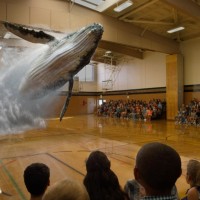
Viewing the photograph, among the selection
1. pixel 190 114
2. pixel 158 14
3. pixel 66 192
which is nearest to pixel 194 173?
pixel 66 192

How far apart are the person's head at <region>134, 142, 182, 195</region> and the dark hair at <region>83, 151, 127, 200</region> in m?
0.89

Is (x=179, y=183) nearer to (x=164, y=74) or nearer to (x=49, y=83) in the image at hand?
(x=49, y=83)

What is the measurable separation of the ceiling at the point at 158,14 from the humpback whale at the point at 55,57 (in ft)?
28.8

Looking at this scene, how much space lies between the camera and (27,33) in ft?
8.37

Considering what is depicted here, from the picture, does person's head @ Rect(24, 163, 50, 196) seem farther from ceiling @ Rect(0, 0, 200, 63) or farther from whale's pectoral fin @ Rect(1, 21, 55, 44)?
ceiling @ Rect(0, 0, 200, 63)

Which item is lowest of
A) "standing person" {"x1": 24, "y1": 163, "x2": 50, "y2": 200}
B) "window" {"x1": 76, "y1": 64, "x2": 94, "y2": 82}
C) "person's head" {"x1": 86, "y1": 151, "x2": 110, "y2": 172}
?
"standing person" {"x1": 24, "y1": 163, "x2": 50, "y2": 200}

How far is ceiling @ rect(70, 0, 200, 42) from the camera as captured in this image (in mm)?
12305

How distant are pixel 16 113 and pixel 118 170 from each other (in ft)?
10.5

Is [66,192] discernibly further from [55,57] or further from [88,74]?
[88,74]

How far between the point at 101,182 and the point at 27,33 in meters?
1.49

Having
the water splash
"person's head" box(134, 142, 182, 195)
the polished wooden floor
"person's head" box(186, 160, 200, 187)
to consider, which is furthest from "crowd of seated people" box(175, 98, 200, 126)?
"person's head" box(134, 142, 182, 195)

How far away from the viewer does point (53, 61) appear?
2.52 metres

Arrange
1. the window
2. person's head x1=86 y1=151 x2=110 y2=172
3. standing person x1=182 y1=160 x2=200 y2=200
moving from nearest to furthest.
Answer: person's head x1=86 y1=151 x2=110 y2=172, standing person x1=182 y1=160 x2=200 y2=200, the window

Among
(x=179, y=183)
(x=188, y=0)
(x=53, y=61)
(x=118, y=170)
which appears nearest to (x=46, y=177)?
(x=53, y=61)
